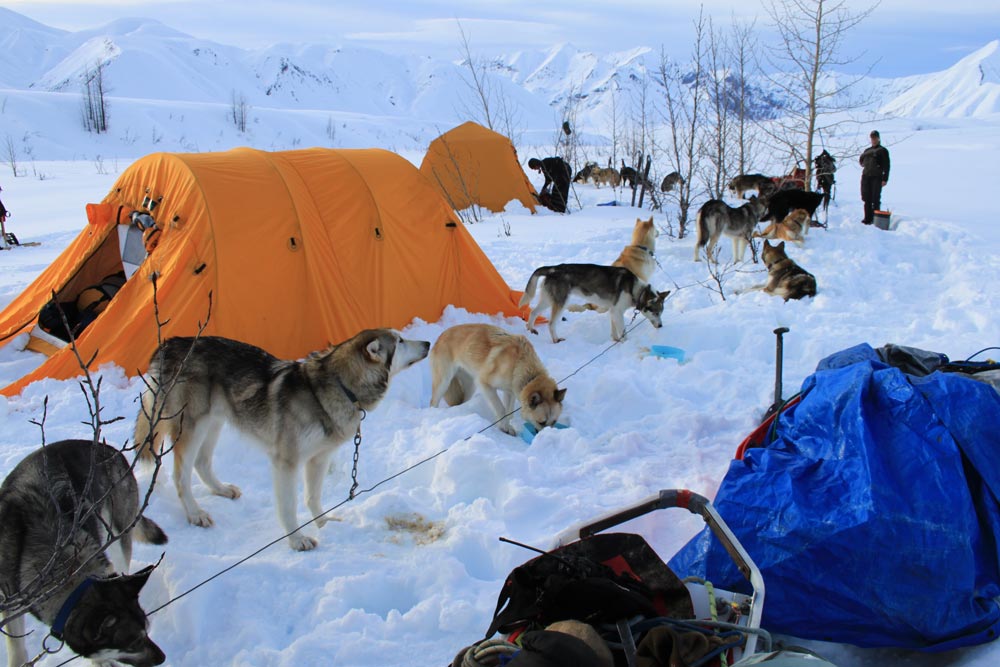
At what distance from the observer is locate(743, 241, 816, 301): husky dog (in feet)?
26.5

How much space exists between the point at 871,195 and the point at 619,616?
13820mm

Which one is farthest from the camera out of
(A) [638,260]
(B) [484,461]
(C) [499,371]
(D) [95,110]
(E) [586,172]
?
(D) [95,110]

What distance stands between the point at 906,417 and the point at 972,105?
12049 cm

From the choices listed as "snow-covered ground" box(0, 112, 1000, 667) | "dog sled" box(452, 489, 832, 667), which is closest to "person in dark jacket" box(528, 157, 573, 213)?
"snow-covered ground" box(0, 112, 1000, 667)

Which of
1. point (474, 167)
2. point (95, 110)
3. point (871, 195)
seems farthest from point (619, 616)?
point (95, 110)

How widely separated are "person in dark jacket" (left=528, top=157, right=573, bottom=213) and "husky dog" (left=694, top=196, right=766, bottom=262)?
5682mm

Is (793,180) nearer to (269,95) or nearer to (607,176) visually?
(607,176)

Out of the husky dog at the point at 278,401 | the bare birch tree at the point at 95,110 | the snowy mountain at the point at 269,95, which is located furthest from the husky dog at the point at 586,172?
the bare birch tree at the point at 95,110

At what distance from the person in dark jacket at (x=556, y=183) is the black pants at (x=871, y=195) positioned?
6456 mm

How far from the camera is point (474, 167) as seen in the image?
50.6 ft

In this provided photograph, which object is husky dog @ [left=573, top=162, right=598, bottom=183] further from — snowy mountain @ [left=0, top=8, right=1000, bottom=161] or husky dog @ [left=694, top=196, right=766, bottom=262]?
husky dog @ [left=694, top=196, right=766, bottom=262]

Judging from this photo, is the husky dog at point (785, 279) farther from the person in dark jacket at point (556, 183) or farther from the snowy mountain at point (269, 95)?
the person in dark jacket at point (556, 183)

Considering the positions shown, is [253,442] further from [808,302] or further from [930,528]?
[808,302]

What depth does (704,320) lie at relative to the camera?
289 inches
